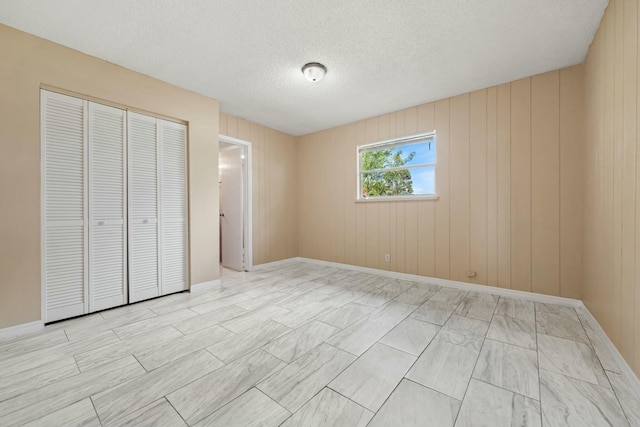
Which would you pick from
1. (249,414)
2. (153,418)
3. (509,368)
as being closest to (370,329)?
(509,368)

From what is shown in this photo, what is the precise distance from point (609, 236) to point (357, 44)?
261 centimetres

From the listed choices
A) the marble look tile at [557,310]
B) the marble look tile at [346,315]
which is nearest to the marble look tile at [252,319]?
the marble look tile at [346,315]

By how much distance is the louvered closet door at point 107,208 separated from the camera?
2.54 meters

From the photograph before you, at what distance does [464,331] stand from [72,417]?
2667 millimetres

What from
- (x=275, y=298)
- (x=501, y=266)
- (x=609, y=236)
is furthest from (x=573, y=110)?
(x=275, y=298)

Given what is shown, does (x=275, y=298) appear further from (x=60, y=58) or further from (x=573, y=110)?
(x=573, y=110)

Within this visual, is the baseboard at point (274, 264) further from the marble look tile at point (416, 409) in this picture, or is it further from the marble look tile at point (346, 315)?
the marble look tile at point (416, 409)

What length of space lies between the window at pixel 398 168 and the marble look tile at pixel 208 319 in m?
2.72

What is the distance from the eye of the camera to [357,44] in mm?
2305

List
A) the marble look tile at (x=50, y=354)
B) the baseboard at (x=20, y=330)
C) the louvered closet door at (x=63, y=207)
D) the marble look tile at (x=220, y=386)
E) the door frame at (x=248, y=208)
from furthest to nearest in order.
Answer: the door frame at (x=248, y=208), the louvered closet door at (x=63, y=207), the baseboard at (x=20, y=330), the marble look tile at (x=50, y=354), the marble look tile at (x=220, y=386)

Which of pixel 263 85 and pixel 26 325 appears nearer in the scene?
pixel 26 325

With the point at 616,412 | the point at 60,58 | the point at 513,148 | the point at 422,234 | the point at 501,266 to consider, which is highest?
the point at 60,58

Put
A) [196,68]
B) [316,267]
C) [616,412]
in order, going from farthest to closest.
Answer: [316,267], [196,68], [616,412]

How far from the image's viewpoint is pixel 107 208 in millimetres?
2637
